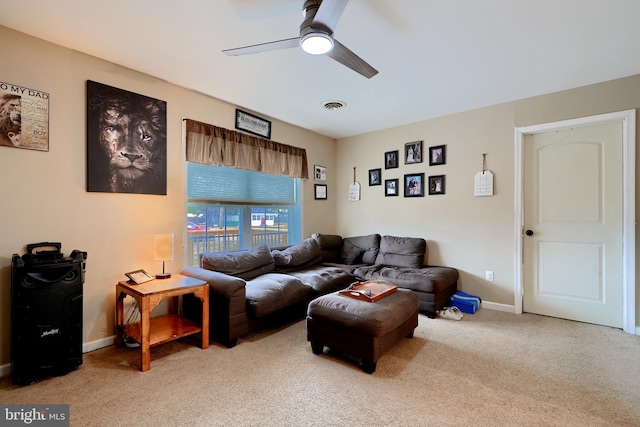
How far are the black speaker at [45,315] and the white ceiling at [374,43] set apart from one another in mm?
1700

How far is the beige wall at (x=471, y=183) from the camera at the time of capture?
3158 millimetres

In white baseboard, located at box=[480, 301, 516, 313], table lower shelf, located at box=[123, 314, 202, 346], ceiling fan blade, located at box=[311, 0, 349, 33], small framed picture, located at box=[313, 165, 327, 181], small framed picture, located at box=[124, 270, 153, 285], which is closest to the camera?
ceiling fan blade, located at box=[311, 0, 349, 33]

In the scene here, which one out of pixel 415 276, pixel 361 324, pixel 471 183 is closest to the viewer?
pixel 361 324

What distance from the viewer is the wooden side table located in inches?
86.2

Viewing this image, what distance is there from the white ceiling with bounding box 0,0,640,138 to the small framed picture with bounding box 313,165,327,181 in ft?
4.86

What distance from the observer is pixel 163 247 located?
2645 mm

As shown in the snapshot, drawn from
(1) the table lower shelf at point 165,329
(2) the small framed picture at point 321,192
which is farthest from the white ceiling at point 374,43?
(1) the table lower shelf at point 165,329

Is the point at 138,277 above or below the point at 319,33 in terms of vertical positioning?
below

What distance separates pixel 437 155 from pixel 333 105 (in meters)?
1.62

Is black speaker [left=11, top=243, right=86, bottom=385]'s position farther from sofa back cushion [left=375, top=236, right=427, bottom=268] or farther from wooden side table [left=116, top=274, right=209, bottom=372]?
sofa back cushion [left=375, top=236, right=427, bottom=268]

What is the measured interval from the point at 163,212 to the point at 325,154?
2.82 meters

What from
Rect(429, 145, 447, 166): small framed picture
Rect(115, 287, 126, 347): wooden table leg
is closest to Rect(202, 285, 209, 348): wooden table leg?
Rect(115, 287, 126, 347): wooden table leg

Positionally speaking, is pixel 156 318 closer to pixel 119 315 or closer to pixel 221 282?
pixel 119 315

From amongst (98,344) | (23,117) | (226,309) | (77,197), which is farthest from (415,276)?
(23,117)
